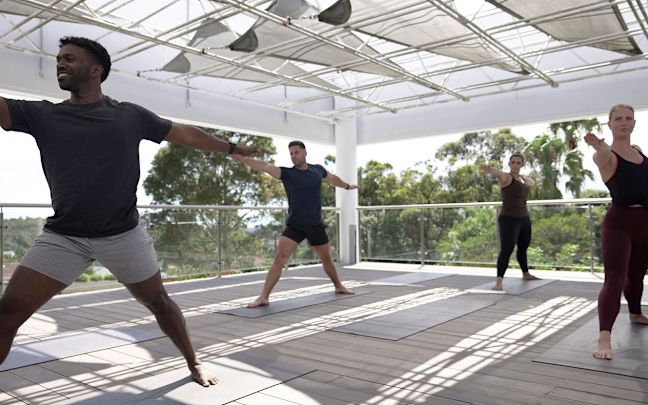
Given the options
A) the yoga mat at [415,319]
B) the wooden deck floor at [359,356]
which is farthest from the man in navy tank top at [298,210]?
the yoga mat at [415,319]

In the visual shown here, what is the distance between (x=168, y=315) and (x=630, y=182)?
2678 millimetres

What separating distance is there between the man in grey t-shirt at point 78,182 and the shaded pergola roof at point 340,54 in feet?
11.5

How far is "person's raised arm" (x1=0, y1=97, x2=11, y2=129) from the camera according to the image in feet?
6.65

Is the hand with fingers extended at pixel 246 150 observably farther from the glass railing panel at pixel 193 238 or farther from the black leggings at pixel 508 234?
the glass railing panel at pixel 193 238

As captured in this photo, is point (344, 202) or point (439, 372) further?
point (344, 202)

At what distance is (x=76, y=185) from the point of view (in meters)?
2.13

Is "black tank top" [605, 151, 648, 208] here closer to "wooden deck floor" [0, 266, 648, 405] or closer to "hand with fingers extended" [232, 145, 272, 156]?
"wooden deck floor" [0, 266, 648, 405]

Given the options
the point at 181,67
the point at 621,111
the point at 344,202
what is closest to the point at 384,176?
the point at 344,202

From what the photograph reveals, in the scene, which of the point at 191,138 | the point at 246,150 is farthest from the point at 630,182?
the point at 191,138

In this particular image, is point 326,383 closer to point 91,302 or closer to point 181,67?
point 91,302

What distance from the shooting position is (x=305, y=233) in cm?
541

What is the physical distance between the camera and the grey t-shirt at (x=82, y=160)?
2121 millimetres

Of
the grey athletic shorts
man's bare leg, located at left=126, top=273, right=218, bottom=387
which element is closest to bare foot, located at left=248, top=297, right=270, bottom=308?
man's bare leg, located at left=126, top=273, right=218, bottom=387

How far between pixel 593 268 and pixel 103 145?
7.39 meters
